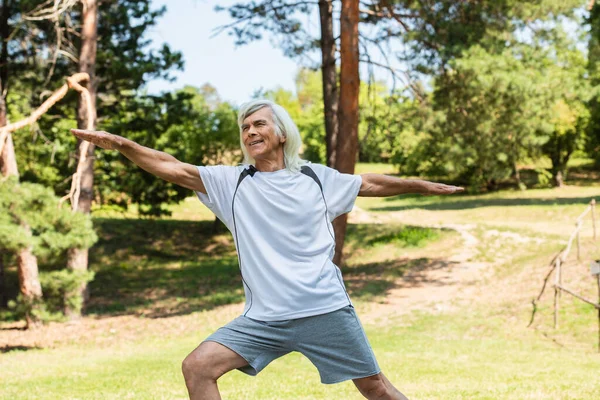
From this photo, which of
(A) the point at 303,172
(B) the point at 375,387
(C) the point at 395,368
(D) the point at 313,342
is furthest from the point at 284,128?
(C) the point at 395,368

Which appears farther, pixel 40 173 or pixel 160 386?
pixel 40 173

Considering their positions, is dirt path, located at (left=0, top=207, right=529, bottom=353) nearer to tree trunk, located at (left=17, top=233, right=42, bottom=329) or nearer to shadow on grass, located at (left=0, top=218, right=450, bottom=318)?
shadow on grass, located at (left=0, top=218, right=450, bottom=318)

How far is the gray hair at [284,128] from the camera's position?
3729mm

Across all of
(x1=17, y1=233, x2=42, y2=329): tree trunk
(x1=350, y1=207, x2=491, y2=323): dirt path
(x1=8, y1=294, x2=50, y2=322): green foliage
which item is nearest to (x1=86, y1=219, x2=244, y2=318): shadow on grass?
(x1=17, y1=233, x2=42, y2=329): tree trunk

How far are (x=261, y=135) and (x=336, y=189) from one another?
465 millimetres

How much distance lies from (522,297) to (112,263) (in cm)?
1439

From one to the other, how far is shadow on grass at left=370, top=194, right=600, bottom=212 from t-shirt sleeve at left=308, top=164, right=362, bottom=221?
26679mm

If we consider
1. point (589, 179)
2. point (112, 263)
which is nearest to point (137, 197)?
point (112, 263)

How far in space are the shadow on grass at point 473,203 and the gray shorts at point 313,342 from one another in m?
26.9

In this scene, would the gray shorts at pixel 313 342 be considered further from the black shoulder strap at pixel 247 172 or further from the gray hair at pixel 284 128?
the gray hair at pixel 284 128

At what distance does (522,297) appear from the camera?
15.5 m

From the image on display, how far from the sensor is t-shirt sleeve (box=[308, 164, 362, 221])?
377 centimetres

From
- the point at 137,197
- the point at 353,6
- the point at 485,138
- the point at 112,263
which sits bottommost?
the point at 112,263

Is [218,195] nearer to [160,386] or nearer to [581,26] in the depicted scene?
[160,386]
